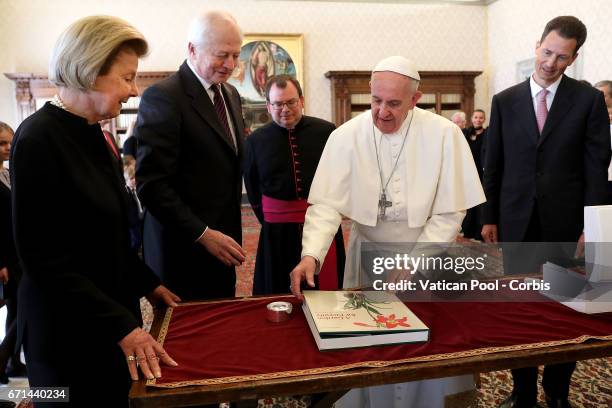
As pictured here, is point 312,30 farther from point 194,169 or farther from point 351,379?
point 351,379

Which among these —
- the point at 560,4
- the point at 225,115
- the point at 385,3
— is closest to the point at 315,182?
the point at 225,115

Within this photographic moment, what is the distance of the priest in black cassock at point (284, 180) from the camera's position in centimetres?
318

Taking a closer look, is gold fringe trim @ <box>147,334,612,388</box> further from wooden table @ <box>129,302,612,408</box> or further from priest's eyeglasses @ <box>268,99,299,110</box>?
priest's eyeglasses @ <box>268,99,299,110</box>

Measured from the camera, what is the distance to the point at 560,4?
8.23 meters

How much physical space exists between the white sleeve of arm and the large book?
275mm

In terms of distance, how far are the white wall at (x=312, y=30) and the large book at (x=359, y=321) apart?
896cm

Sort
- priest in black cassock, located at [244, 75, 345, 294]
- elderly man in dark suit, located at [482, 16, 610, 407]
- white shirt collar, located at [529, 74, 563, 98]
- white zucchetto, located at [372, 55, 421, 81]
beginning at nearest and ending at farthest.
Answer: white zucchetto, located at [372, 55, 421, 81]
elderly man in dark suit, located at [482, 16, 610, 407]
white shirt collar, located at [529, 74, 563, 98]
priest in black cassock, located at [244, 75, 345, 294]

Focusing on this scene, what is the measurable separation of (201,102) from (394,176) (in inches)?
36.8

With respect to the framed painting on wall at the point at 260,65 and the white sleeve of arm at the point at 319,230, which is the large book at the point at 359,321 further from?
the framed painting on wall at the point at 260,65

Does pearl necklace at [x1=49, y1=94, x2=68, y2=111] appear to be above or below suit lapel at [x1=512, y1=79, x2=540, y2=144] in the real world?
below

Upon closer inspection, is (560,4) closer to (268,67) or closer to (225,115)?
(268,67)

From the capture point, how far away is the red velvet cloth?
1.27 m

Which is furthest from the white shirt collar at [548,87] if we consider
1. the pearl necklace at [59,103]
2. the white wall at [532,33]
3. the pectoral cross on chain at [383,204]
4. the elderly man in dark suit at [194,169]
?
the white wall at [532,33]

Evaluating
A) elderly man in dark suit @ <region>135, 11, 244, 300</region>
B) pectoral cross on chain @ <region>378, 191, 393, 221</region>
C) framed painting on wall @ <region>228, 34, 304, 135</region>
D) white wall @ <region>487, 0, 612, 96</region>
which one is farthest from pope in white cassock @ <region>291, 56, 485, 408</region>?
framed painting on wall @ <region>228, 34, 304, 135</region>
